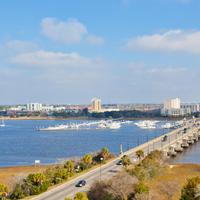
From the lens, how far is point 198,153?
69125mm

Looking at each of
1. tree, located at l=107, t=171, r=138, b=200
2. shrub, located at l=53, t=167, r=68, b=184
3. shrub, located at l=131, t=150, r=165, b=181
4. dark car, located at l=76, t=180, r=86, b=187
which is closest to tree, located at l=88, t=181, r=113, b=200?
tree, located at l=107, t=171, r=138, b=200

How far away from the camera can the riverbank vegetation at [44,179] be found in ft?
93.4

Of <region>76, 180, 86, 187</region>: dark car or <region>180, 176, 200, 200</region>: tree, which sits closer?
<region>180, 176, 200, 200</region>: tree

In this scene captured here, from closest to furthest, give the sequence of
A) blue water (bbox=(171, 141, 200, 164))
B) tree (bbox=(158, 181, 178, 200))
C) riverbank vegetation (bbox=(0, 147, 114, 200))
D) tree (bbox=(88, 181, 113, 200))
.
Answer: tree (bbox=(88, 181, 113, 200)), tree (bbox=(158, 181, 178, 200)), riverbank vegetation (bbox=(0, 147, 114, 200)), blue water (bbox=(171, 141, 200, 164))

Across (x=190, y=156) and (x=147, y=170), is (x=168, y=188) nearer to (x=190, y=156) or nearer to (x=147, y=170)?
(x=147, y=170)

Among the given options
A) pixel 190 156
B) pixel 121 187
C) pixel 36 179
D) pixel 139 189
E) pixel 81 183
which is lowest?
pixel 190 156

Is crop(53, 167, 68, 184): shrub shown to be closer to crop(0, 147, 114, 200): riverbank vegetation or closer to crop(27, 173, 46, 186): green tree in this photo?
crop(0, 147, 114, 200): riverbank vegetation

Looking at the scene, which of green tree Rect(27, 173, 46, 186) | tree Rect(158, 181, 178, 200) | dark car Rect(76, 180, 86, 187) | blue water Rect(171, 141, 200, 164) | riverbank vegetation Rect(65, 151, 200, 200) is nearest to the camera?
riverbank vegetation Rect(65, 151, 200, 200)

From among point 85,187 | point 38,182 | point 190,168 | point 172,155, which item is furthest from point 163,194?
point 172,155

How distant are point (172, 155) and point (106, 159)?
65.6ft

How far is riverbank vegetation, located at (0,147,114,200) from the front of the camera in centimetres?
2847

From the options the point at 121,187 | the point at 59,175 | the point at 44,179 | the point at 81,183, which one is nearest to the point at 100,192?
the point at 121,187

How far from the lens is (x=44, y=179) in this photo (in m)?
30.9

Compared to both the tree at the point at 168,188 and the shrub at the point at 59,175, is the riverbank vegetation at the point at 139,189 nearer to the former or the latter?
the tree at the point at 168,188
